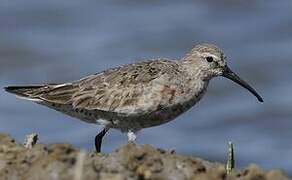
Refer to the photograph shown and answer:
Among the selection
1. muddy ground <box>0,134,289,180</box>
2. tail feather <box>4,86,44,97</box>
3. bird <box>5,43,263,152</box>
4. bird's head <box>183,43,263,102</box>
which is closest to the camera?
muddy ground <box>0,134,289,180</box>

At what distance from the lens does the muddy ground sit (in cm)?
552

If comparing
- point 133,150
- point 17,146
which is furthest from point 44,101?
point 133,150

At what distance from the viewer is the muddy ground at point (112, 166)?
5.52 m

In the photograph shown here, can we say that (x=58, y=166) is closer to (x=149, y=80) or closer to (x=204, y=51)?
(x=149, y=80)

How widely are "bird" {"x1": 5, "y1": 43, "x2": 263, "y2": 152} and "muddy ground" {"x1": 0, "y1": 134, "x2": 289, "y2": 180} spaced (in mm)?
2713

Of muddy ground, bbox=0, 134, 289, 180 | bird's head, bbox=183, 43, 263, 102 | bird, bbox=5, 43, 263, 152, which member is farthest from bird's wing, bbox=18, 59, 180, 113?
muddy ground, bbox=0, 134, 289, 180

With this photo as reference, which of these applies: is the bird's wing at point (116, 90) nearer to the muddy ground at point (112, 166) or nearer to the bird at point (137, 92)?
the bird at point (137, 92)

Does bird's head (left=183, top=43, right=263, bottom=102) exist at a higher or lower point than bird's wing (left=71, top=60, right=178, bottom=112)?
higher

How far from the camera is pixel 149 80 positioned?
30.3 ft

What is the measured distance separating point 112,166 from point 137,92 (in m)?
3.38

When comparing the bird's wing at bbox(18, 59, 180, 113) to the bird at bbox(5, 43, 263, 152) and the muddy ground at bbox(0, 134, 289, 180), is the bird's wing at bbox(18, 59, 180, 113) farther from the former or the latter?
the muddy ground at bbox(0, 134, 289, 180)

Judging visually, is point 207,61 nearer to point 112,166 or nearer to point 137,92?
point 137,92

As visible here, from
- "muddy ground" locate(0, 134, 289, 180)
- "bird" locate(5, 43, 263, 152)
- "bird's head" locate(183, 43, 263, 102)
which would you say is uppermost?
"bird's head" locate(183, 43, 263, 102)

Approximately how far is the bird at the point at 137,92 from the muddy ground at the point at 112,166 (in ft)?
8.90
